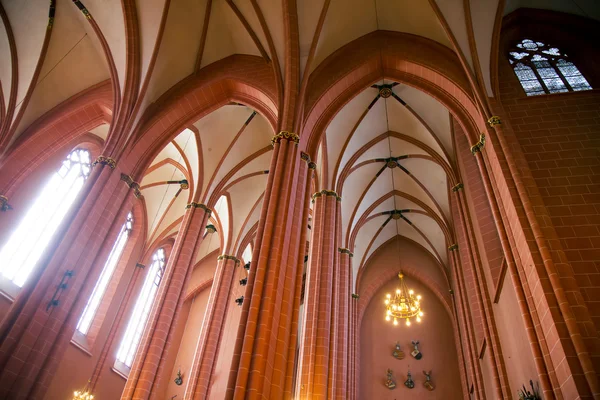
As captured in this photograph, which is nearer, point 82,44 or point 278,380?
point 278,380

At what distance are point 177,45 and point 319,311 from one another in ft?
25.0

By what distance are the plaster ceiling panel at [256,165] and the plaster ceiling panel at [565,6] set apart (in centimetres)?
850

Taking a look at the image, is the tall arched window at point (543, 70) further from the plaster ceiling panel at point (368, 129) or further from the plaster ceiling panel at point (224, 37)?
the plaster ceiling panel at point (224, 37)

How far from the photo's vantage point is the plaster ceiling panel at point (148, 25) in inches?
417

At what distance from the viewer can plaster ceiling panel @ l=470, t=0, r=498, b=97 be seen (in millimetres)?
10094

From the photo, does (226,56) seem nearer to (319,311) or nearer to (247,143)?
(247,143)

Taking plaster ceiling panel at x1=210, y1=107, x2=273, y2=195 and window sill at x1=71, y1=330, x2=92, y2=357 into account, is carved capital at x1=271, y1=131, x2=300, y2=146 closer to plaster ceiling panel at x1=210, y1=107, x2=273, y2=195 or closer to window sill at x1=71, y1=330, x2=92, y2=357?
plaster ceiling panel at x1=210, y1=107, x2=273, y2=195

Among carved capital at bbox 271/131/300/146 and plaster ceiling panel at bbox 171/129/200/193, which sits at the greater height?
plaster ceiling panel at bbox 171/129/200/193

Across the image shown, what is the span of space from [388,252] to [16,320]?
15.5 m

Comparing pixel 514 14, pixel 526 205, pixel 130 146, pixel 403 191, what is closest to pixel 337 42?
pixel 514 14

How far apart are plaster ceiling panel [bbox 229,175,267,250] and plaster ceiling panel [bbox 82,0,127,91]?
263 inches

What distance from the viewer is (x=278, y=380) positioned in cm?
694

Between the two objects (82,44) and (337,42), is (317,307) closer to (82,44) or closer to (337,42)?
(337,42)

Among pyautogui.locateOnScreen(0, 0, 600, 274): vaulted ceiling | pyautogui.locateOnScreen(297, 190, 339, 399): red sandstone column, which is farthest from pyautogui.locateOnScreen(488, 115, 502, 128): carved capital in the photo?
pyautogui.locateOnScreen(297, 190, 339, 399): red sandstone column
